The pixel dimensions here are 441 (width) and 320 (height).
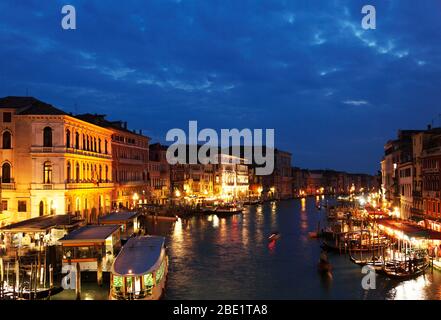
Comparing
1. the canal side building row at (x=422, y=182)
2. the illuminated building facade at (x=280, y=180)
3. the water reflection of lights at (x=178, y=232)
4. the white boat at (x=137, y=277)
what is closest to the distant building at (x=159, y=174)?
the water reflection of lights at (x=178, y=232)

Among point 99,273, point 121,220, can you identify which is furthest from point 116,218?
point 99,273

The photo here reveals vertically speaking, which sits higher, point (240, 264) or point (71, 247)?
point (71, 247)

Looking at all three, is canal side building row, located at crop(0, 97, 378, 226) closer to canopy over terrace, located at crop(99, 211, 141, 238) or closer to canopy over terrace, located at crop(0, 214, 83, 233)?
canopy over terrace, located at crop(99, 211, 141, 238)

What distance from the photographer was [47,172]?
29.1 metres

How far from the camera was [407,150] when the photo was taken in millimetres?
40500

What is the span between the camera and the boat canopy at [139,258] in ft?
48.7

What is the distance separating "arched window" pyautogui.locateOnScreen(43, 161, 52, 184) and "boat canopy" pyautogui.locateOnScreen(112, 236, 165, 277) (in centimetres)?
1180

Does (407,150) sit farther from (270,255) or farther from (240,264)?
(240,264)

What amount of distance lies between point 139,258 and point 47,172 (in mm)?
15259

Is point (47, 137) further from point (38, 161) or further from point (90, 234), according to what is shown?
point (90, 234)
